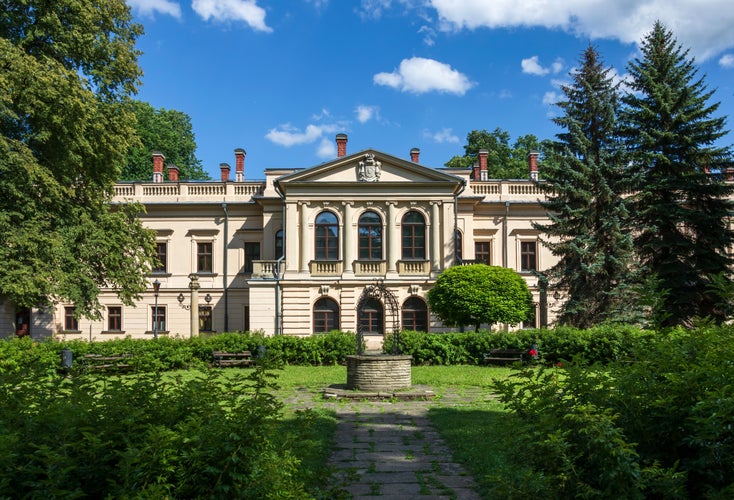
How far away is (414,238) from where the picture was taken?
1180 inches

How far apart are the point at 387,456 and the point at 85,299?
16.3m

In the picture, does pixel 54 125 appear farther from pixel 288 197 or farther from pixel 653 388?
pixel 653 388

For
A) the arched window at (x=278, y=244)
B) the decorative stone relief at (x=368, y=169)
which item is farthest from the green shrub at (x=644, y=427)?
the arched window at (x=278, y=244)

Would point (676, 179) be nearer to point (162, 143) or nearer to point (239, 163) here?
point (239, 163)

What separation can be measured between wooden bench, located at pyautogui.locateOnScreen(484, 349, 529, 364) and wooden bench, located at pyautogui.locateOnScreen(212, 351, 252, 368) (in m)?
8.57

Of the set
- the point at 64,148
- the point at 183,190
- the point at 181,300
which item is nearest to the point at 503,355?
the point at 64,148

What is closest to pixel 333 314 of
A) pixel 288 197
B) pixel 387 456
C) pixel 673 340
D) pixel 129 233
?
pixel 288 197

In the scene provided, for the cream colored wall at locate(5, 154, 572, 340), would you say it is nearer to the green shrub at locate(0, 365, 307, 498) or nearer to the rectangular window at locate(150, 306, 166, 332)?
the rectangular window at locate(150, 306, 166, 332)

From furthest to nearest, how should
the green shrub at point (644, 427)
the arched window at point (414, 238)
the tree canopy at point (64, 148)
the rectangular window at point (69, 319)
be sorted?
1. the rectangular window at point (69, 319)
2. the arched window at point (414, 238)
3. the tree canopy at point (64, 148)
4. the green shrub at point (644, 427)

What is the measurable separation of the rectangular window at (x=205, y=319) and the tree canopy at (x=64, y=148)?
10.00m

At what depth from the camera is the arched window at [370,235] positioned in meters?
30.0

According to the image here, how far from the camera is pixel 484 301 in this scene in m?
24.9

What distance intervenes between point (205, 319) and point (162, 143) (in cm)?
2045

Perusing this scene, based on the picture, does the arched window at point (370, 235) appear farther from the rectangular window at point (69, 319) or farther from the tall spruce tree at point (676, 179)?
the rectangular window at point (69, 319)
